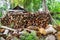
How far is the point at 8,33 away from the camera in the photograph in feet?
7.51

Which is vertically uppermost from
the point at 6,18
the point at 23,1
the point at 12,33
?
the point at 12,33

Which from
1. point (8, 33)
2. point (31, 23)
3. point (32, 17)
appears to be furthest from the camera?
point (32, 17)

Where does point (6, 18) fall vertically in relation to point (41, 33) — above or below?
below

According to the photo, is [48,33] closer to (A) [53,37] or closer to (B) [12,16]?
(A) [53,37]

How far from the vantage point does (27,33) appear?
2.12 meters

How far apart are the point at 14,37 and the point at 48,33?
391mm

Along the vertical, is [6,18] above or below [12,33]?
below

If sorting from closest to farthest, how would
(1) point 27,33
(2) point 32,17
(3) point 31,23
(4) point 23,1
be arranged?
(1) point 27,33 → (3) point 31,23 → (2) point 32,17 → (4) point 23,1

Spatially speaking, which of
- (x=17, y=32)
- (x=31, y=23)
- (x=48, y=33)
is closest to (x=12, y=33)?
(x=17, y=32)

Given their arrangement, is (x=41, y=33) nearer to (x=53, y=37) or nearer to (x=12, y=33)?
(x=53, y=37)

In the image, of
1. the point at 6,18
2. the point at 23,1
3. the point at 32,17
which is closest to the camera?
the point at 32,17

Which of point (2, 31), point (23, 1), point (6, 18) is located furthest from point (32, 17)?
point (23, 1)

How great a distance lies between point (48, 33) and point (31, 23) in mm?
946

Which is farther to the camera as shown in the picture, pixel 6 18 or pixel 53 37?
pixel 6 18
